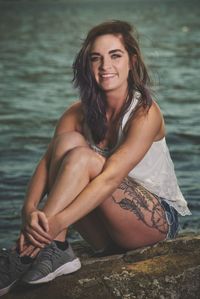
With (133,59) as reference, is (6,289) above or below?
below

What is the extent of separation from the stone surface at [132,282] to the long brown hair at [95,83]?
0.93 meters

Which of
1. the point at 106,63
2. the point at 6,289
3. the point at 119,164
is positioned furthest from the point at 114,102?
the point at 6,289

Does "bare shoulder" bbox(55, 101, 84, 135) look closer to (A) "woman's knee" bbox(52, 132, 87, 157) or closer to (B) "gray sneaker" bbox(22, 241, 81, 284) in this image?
(A) "woman's knee" bbox(52, 132, 87, 157)

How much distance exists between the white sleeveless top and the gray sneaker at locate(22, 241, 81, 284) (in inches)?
26.7

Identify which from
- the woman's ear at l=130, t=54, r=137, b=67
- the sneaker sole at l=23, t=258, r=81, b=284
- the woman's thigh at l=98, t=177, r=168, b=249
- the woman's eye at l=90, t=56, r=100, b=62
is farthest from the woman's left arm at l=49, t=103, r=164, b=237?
the woman's eye at l=90, t=56, r=100, b=62

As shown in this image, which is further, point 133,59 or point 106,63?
point 133,59

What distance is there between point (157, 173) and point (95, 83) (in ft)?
2.30

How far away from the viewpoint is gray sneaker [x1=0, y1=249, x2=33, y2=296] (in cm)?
398

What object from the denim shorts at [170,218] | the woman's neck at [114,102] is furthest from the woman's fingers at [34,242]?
the woman's neck at [114,102]

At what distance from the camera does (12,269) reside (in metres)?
4.00

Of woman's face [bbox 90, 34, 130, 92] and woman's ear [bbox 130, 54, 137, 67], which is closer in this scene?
woman's face [bbox 90, 34, 130, 92]

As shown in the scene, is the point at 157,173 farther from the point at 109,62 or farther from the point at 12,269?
the point at 12,269

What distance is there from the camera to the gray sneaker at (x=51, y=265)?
393 cm

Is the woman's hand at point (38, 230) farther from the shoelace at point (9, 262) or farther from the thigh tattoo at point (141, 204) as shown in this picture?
the thigh tattoo at point (141, 204)
